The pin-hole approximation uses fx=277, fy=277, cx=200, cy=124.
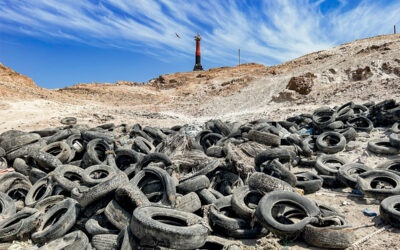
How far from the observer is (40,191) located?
628cm

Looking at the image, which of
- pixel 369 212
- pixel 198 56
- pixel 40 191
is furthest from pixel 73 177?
pixel 198 56

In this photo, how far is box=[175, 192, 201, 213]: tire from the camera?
14.5ft

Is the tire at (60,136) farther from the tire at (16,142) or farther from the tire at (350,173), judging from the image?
the tire at (350,173)

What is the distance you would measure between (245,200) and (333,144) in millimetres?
5047

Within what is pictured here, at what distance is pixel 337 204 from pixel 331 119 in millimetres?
5644

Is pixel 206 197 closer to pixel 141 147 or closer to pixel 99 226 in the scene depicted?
pixel 99 226

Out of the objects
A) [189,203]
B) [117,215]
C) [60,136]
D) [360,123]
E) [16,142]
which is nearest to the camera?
[117,215]

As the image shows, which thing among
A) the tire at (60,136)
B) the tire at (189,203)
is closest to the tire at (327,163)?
the tire at (189,203)

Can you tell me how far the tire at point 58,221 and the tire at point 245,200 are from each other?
254cm

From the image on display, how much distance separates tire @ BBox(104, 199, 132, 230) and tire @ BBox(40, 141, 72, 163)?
3998 millimetres

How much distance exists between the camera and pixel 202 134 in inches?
367

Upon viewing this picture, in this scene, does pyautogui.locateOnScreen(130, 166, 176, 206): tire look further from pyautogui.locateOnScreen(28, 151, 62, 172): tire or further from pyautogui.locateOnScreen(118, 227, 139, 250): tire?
pyautogui.locateOnScreen(28, 151, 62, 172): tire

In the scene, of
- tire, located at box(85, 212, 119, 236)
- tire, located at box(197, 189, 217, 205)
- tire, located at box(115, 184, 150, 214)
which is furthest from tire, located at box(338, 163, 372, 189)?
tire, located at box(85, 212, 119, 236)

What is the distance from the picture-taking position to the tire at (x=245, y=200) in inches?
163
